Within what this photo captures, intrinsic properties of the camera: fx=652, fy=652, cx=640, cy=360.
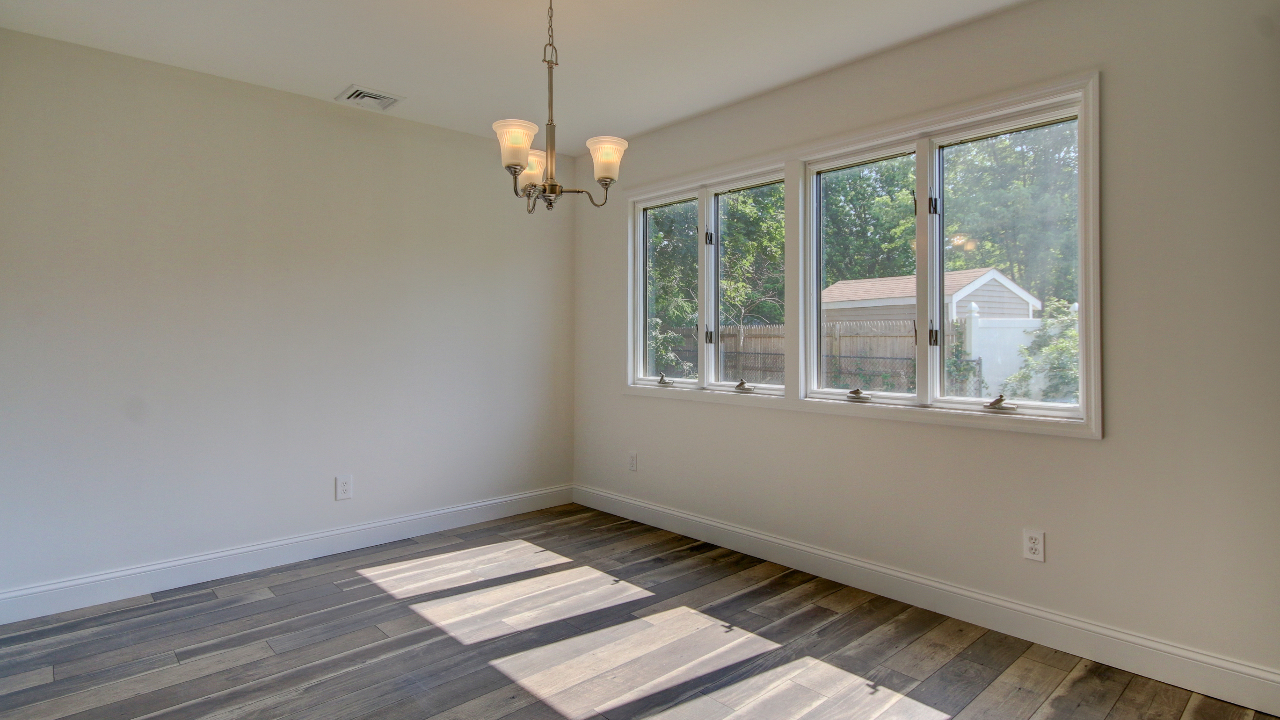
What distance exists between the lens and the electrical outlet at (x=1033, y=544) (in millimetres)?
2557

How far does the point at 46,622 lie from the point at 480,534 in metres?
2.01

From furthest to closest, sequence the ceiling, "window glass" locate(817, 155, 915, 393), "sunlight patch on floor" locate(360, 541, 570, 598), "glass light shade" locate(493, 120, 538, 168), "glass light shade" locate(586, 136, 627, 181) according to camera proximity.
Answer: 1. "sunlight patch on floor" locate(360, 541, 570, 598)
2. "window glass" locate(817, 155, 915, 393)
3. the ceiling
4. "glass light shade" locate(586, 136, 627, 181)
5. "glass light shade" locate(493, 120, 538, 168)

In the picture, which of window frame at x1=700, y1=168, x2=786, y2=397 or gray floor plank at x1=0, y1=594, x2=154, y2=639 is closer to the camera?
gray floor plank at x1=0, y1=594, x2=154, y2=639

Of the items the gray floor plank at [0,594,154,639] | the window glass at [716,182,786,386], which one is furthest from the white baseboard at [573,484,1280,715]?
the gray floor plank at [0,594,154,639]

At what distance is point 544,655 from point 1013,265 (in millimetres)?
2459

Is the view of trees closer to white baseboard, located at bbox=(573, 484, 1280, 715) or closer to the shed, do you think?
the shed

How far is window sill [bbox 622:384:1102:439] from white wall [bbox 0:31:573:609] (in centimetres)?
140

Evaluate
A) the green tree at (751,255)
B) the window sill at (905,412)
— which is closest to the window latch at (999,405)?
the window sill at (905,412)

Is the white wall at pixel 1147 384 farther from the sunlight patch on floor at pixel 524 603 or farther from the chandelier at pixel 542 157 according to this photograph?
the chandelier at pixel 542 157

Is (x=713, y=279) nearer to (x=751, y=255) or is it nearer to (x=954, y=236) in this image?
(x=751, y=255)

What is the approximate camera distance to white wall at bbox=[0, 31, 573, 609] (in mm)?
2885

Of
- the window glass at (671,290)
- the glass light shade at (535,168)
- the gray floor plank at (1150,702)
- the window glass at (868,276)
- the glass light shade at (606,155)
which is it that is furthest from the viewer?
the window glass at (671,290)

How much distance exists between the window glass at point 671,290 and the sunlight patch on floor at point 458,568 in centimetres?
144

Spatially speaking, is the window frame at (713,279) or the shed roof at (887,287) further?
the window frame at (713,279)
